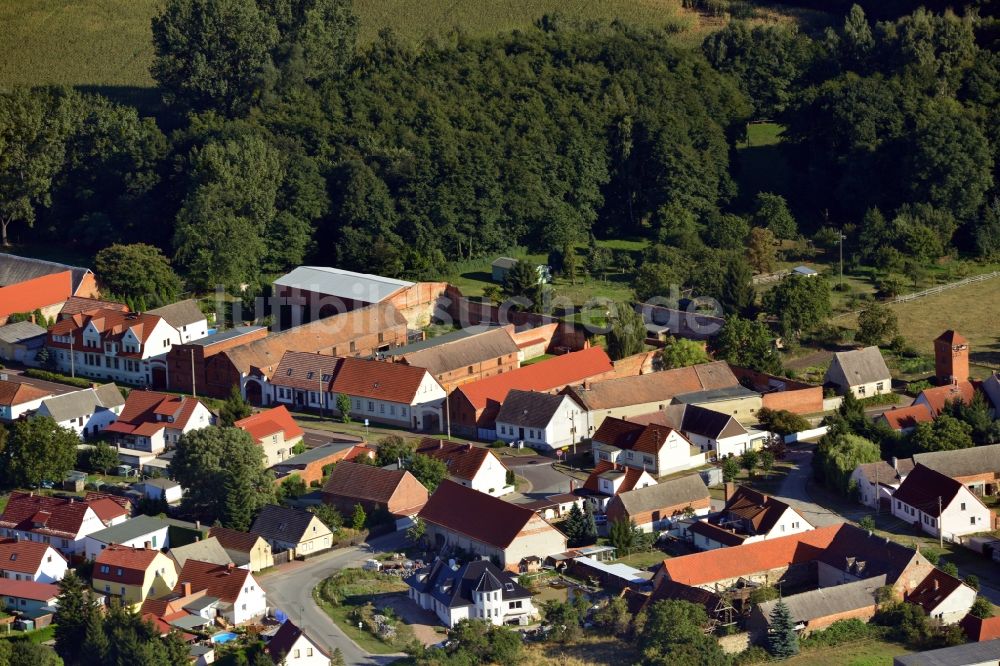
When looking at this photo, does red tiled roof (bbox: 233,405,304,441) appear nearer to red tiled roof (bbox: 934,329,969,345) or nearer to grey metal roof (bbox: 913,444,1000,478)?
grey metal roof (bbox: 913,444,1000,478)

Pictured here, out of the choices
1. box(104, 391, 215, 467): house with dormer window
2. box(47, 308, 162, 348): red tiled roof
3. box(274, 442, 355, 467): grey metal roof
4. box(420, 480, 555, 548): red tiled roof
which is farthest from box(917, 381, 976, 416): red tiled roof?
box(47, 308, 162, 348): red tiled roof

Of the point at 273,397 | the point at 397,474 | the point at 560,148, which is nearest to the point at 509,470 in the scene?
the point at 397,474

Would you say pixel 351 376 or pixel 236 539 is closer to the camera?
pixel 236 539

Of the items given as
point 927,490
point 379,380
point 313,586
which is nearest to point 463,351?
point 379,380

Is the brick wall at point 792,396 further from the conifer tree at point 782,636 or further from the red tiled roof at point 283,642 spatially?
the red tiled roof at point 283,642

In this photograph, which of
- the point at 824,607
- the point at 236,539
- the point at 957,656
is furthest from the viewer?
the point at 236,539

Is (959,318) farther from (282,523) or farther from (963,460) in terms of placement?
(282,523)
